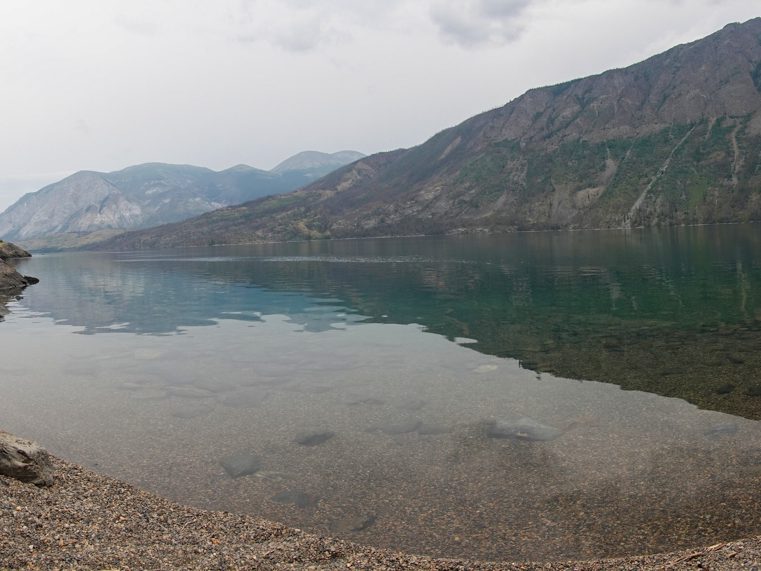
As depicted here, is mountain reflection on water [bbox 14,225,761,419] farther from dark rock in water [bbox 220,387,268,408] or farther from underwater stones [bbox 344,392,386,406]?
dark rock in water [bbox 220,387,268,408]

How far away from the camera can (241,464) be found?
20969 mm

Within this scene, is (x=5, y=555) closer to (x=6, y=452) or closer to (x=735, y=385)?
(x=6, y=452)

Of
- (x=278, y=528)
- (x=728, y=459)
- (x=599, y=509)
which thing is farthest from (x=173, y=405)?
(x=728, y=459)

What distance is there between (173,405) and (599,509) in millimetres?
21473

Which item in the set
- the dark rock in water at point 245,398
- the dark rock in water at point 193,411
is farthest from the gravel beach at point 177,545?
the dark rock in water at point 245,398

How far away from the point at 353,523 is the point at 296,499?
2.59 meters

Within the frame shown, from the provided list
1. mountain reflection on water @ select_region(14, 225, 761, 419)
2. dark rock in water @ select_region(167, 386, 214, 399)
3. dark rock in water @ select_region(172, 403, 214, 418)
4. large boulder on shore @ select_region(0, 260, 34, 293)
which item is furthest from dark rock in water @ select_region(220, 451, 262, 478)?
large boulder on shore @ select_region(0, 260, 34, 293)

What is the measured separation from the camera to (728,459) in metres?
19.4

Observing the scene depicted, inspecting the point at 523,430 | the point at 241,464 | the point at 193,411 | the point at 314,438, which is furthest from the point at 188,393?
the point at 523,430

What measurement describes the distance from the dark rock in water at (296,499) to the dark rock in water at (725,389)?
21.2 meters

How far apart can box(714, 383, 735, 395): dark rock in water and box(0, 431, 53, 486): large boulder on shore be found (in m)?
29.4

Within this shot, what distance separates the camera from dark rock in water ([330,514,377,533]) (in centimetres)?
1603

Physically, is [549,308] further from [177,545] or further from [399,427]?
[177,545]

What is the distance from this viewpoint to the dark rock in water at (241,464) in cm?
2023
